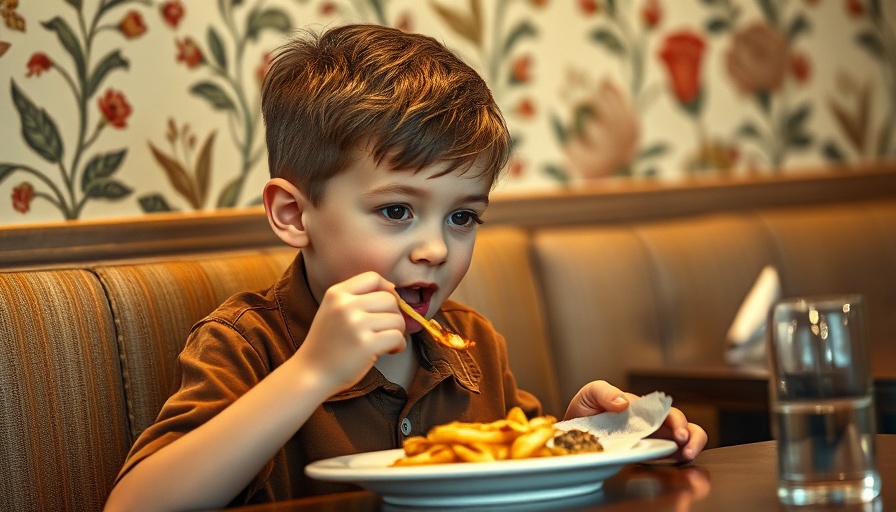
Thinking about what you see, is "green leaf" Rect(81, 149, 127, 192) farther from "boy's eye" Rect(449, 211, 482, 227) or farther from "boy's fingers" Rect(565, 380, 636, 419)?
"boy's fingers" Rect(565, 380, 636, 419)

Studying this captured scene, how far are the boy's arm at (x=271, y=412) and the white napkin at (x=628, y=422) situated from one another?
0.68ft

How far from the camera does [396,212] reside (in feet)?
3.79

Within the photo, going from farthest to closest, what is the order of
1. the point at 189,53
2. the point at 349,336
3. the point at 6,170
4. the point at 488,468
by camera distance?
the point at 189,53, the point at 6,170, the point at 349,336, the point at 488,468

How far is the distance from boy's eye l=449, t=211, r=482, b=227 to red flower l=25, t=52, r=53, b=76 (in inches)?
26.4

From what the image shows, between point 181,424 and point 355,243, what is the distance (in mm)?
268

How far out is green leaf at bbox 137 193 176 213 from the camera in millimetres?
1622

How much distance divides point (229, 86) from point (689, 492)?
1137mm

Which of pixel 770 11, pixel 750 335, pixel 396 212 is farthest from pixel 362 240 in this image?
pixel 770 11

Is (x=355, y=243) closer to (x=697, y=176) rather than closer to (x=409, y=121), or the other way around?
(x=409, y=121)

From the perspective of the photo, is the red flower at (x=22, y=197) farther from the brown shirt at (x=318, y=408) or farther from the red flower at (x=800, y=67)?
the red flower at (x=800, y=67)

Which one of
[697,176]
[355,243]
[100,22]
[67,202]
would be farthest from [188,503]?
[697,176]

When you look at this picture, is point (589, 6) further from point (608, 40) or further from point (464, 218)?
point (464, 218)

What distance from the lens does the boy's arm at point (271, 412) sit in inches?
36.7

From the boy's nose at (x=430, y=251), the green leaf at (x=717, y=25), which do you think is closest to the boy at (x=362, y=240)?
the boy's nose at (x=430, y=251)
